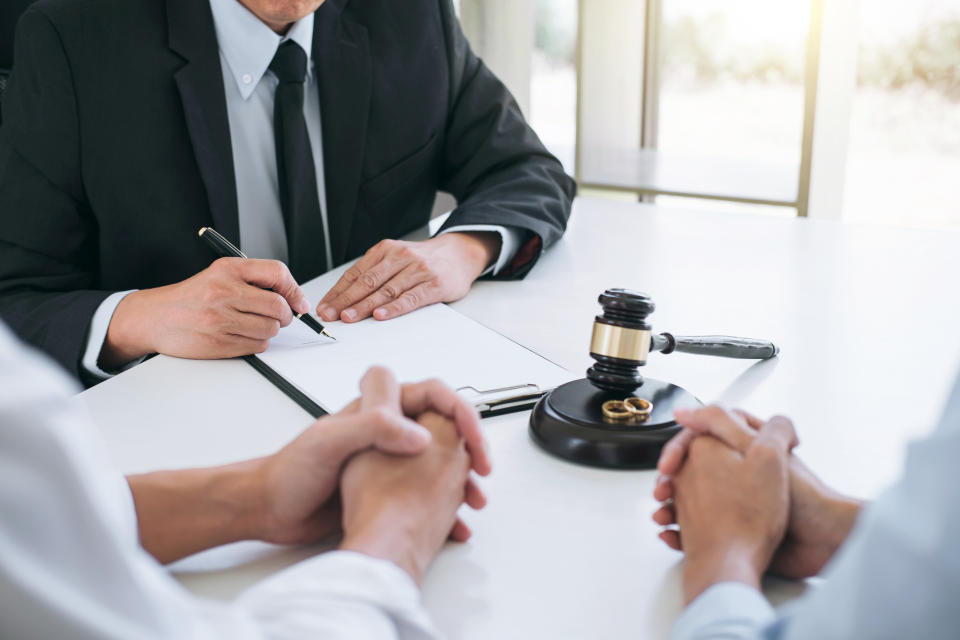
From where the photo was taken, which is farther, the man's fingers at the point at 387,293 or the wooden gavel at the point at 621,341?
the man's fingers at the point at 387,293

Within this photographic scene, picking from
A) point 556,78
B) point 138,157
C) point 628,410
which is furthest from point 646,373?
point 556,78

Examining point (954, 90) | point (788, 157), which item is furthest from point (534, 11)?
point (954, 90)

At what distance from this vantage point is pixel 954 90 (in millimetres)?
3135

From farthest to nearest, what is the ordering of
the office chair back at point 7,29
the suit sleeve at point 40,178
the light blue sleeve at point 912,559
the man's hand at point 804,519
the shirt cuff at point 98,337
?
1. the office chair back at point 7,29
2. the suit sleeve at point 40,178
3. the shirt cuff at point 98,337
4. the man's hand at point 804,519
5. the light blue sleeve at point 912,559

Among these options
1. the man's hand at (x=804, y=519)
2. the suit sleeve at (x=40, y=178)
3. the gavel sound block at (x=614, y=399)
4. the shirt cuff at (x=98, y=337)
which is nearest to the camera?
the man's hand at (x=804, y=519)

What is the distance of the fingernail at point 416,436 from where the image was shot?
68cm

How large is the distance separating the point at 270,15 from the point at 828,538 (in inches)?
46.4

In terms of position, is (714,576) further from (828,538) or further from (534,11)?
(534,11)

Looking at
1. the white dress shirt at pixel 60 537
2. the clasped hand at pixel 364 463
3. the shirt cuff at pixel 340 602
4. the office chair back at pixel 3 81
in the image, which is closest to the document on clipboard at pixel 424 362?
the clasped hand at pixel 364 463

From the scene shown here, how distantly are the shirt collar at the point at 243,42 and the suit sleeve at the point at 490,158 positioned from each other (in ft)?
1.33

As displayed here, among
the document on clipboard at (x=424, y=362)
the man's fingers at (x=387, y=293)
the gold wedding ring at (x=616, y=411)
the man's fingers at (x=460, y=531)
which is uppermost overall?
the man's fingers at (x=387, y=293)

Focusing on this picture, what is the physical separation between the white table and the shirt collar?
40cm

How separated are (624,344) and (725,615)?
1.14ft

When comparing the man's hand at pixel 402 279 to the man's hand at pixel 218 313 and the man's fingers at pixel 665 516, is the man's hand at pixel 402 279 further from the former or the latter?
the man's fingers at pixel 665 516
